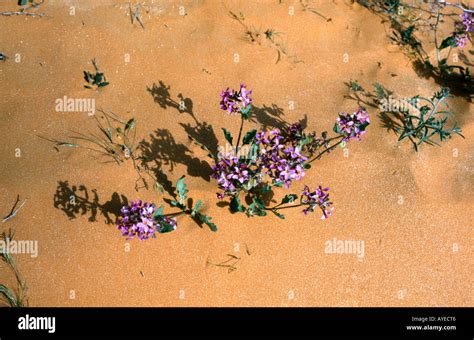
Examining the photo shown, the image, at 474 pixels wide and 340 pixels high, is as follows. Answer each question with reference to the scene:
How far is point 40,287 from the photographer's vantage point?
4.16 metres

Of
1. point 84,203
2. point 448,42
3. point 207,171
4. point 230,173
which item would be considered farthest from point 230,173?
point 448,42

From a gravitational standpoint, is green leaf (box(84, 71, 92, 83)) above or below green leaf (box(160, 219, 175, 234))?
above

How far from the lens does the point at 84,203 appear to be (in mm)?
4395

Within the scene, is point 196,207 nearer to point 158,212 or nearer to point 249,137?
point 158,212

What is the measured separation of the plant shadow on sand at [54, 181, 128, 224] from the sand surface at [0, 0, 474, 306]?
43 mm

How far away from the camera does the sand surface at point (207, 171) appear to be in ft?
14.1

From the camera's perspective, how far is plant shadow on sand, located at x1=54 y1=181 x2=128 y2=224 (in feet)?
14.3

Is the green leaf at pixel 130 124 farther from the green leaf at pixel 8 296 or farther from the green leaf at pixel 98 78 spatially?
the green leaf at pixel 8 296

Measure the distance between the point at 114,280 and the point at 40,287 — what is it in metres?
0.73

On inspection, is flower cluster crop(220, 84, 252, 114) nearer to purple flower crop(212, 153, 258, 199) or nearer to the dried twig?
purple flower crop(212, 153, 258, 199)

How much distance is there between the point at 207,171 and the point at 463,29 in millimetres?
3958

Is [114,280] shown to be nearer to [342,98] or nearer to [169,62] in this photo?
[169,62]

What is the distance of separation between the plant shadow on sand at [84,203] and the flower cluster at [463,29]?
14.8 feet

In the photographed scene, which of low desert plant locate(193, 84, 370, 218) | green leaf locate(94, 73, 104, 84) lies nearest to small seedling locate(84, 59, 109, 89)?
green leaf locate(94, 73, 104, 84)
